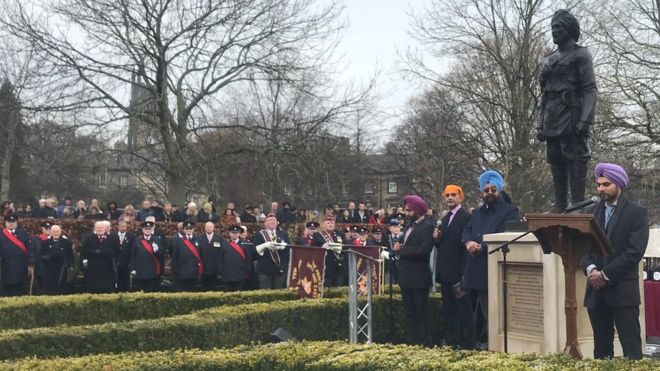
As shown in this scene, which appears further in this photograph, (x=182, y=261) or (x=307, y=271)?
(x=182, y=261)

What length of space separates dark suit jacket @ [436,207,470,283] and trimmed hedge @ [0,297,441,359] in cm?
133

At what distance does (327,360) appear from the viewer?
5.18 metres

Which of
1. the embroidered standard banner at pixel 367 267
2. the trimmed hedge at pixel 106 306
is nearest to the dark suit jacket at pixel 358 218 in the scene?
the trimmed hedge at pixel 106 306

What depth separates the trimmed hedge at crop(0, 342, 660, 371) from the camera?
4652 mm

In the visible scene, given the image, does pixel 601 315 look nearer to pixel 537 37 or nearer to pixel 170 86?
pixel 170 86

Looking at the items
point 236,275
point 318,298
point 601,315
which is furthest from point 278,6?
point 601,315

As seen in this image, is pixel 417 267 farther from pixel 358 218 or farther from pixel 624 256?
pixel 358 218

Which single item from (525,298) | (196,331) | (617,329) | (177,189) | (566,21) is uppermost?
(566,21)

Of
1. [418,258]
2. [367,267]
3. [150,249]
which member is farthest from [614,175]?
[150,249]

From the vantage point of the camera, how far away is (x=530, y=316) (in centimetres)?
767

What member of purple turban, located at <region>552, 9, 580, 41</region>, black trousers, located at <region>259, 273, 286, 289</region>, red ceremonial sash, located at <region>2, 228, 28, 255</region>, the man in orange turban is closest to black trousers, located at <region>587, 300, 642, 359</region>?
the man in orange turban

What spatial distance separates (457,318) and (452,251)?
932mm

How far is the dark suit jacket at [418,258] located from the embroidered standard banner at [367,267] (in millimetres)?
363

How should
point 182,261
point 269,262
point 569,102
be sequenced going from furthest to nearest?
point 182,261 < point 269,262 < point 569,102
